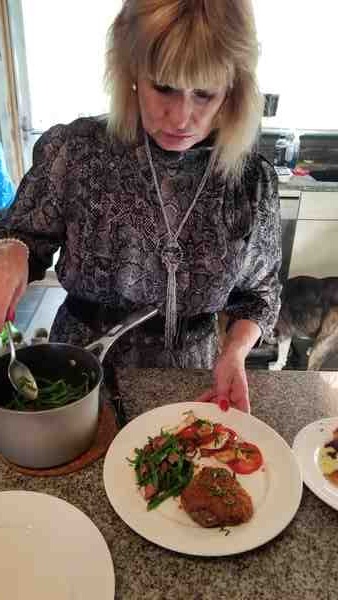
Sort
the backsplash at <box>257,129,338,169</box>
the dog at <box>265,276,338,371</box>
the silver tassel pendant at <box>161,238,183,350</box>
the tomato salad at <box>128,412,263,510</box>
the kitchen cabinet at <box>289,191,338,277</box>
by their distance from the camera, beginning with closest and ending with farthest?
the tomato salad at <box>128,412,263,510</box> → the silver tassel pendant at <box>161,238,183,350</box> → the dog at <box>265,276,338,371</box> → the kitchen cabinet at <box>289,191,338,277</box> → the backsplash at <box>257,129,338,169</box>

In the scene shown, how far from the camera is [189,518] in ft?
2.27

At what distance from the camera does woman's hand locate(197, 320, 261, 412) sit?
36.2 inches

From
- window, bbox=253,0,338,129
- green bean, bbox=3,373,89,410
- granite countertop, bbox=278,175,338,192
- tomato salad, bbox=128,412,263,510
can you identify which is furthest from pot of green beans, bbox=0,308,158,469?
window, bbox=253,0,338,129

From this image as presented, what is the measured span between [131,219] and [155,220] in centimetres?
5

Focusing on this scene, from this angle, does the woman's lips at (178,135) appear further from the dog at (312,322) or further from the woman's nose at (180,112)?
the dog at (312,322)

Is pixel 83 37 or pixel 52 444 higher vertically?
pixel 83 37

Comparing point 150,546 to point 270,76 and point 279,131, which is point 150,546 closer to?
point 279,131

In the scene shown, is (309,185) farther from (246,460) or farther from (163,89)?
(246,460)

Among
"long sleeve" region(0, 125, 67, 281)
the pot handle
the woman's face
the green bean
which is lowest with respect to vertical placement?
the green bean

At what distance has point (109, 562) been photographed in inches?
24.0

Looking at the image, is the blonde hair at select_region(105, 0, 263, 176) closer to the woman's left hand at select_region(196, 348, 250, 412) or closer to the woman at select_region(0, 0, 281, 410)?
the woman at select_region(0, 0, 281, 410)

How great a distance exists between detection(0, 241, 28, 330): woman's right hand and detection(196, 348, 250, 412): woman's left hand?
397mm

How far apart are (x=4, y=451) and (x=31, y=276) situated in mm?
443

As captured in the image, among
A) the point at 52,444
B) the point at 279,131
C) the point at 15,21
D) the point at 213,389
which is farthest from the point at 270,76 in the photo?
the point at 52,444
